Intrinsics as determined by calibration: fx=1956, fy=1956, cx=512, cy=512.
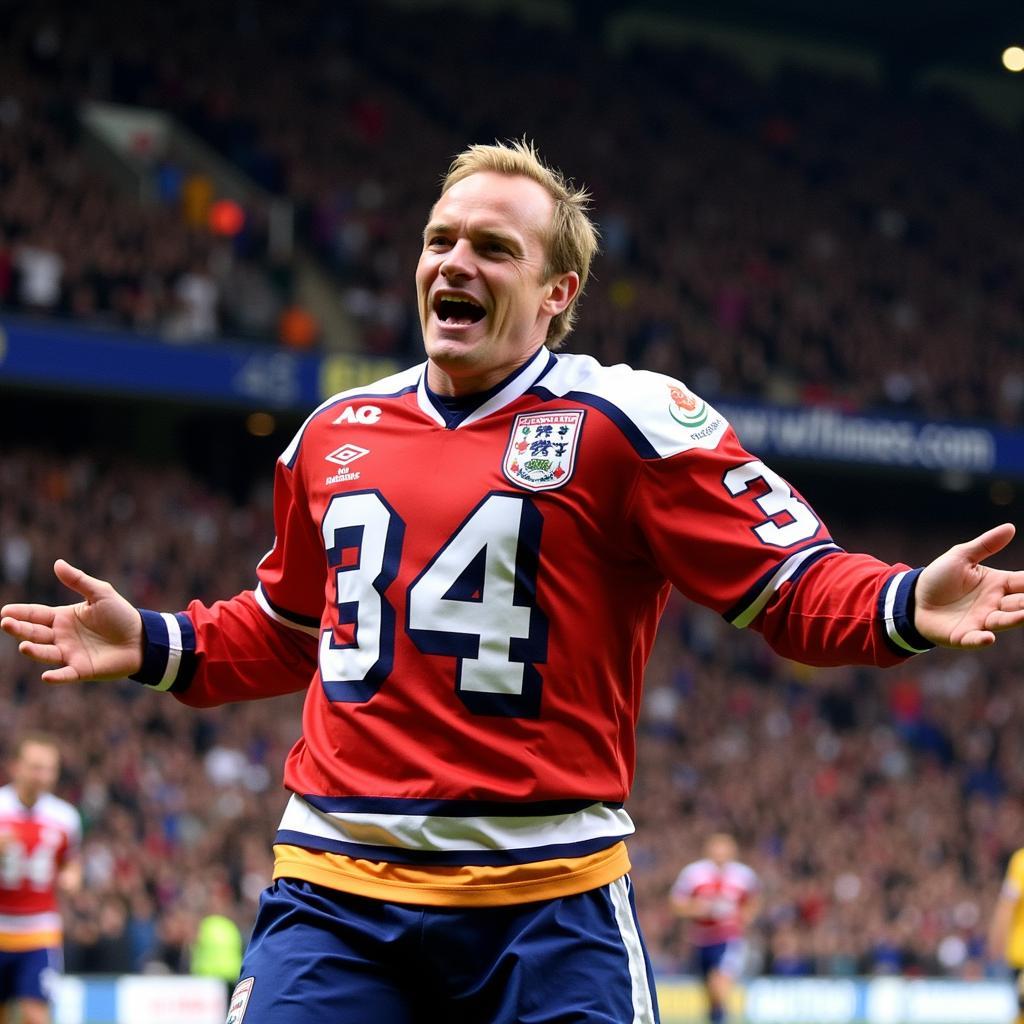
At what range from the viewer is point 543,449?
4.12 meters

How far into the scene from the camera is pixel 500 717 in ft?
12.9

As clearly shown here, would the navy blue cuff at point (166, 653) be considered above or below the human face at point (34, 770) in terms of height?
above

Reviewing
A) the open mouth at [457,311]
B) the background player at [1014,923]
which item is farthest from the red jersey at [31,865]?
the open mouth at [457,311]

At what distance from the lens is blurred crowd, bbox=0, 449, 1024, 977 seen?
1820 centimetres

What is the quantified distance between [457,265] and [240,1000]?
160 cm

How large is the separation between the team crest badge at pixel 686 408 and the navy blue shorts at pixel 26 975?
7.87 meters

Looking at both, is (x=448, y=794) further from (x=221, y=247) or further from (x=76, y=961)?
(x=221, y=247)

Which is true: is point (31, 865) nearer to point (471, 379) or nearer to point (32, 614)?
point (32, 614)

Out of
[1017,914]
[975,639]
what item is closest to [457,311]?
[975,639]

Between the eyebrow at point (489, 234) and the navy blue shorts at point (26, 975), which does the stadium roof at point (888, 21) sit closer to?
the navy blue shorts at point (26, 975)

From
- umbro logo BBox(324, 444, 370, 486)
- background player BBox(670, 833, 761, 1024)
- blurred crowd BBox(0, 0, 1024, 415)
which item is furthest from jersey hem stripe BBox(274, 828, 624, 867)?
blurred crowd BBox(0, 0, 1024, 415)

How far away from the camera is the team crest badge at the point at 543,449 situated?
4082 mm

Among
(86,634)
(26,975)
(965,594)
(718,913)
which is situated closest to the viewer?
(965,594)

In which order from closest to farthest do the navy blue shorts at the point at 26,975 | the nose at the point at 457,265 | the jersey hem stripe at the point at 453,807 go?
the jersey hem stripe at the point at 453,807 → the nose at the point at 457,265 → the navy blue shorts at the point at 26,975
